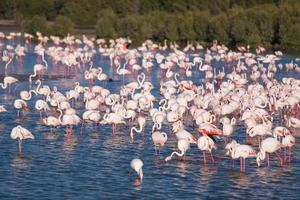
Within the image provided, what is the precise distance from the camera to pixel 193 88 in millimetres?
22828

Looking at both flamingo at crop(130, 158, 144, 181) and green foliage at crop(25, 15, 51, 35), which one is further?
green foliage at crop(25, 15, 51, 35)

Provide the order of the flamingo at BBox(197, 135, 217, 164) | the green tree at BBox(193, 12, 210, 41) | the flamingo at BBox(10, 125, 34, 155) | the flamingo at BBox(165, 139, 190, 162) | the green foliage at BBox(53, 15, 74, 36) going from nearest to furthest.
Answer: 1. the flamingo at BBox(197, 135, 217, 164)
2. the flamingo at BBox(165, 139, 190, 162)
3. the flamingo at BBox(10, 125, 34, 155)
4. the green tree at BBox(193, 12, 210, 41)
5. the green foliage at BBox(53, 15, 74, 36)

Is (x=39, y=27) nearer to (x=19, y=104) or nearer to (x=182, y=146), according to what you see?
(x=19, y=104)

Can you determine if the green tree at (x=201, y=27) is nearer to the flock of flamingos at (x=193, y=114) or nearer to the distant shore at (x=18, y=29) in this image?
the distant shore at (x=18, y=29)

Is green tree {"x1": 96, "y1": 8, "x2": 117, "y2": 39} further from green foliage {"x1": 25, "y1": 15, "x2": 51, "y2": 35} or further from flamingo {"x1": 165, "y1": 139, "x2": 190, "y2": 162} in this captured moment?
flamingo {"x1": 165, "y1": 139, "x2": 190, "y2": 162}

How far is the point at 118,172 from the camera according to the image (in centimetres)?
1407

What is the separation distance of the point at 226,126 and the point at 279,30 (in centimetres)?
3149

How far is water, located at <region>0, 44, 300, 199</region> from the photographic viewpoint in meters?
12.8

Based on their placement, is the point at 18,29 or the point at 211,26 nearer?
the point at 211,26

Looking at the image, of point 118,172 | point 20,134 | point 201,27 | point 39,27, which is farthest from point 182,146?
point 39,27

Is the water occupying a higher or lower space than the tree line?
lower

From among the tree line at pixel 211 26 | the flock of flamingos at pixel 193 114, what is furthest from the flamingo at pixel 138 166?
the tree line at pixel 211 26

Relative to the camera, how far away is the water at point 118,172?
41.9ft

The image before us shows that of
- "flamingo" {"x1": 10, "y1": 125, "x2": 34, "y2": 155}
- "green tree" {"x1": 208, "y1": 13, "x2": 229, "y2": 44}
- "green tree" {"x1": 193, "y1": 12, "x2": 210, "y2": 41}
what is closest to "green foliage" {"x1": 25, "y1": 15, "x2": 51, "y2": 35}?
"green tree" {"x1": 193, "y1": 12, "x2": 210, "y2": 41}
